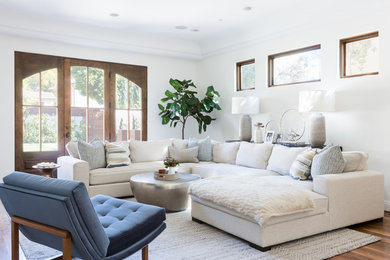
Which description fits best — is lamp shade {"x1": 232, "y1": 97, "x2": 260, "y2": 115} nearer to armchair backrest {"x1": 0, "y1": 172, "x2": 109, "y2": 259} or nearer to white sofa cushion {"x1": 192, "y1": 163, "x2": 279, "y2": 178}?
white sofa cushion {"x1": 192, "y1": 163, "x2": 279, "y2": 178}

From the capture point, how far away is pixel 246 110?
5.78 metres

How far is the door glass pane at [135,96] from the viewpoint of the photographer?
677 cm

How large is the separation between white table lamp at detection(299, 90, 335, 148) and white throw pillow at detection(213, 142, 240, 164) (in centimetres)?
127

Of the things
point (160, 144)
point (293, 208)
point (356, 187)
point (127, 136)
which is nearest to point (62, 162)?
point (160, 144)

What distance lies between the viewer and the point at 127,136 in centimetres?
671

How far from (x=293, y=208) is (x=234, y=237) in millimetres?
649

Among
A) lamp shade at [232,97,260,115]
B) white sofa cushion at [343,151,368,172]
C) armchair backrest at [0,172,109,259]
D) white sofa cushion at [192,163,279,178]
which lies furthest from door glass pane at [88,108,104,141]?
white sofa cushion at [343,151,368,172]

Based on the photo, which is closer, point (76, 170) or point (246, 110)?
point (76, 170)

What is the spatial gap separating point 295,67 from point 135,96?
126 inches

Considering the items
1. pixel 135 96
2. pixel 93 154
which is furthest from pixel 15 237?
pixel 135 96

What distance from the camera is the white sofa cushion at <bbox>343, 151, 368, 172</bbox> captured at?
359cm

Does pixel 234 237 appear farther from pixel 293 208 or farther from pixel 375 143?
pixel 375 143

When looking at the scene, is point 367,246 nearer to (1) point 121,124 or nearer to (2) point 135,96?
(1) point 121,124

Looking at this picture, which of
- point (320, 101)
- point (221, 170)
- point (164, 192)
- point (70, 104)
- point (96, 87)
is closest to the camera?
point (164, 192)
